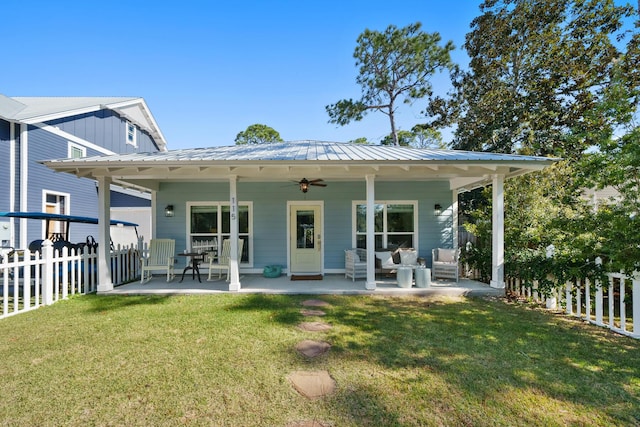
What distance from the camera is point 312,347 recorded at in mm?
3559

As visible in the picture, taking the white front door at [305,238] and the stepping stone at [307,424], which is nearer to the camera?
the stepping stone at [307,424]

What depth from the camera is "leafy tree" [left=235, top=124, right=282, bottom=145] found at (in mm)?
26781

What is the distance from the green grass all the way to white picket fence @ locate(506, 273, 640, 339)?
236 millimetres

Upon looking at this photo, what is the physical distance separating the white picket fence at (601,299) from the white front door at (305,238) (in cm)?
462

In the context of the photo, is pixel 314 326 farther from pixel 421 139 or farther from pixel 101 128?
pixel 421 139

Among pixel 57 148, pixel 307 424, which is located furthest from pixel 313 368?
pixel 57 148

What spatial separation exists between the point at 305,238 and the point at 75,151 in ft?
31.9

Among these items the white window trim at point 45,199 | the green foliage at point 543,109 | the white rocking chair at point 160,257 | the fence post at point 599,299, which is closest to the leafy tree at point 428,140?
the green foliage at point 543,109

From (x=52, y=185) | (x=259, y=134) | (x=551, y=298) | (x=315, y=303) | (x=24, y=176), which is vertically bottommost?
(x=315, y=303)

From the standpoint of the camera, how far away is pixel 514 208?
271 inches

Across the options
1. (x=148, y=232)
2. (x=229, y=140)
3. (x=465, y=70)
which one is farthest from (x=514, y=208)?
(x=229, y=140)

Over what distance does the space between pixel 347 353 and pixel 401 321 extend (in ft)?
4.77

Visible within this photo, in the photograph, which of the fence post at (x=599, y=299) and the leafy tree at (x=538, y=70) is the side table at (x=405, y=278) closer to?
the fence post at (x=599, y=299)

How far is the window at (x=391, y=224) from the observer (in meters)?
8.23
